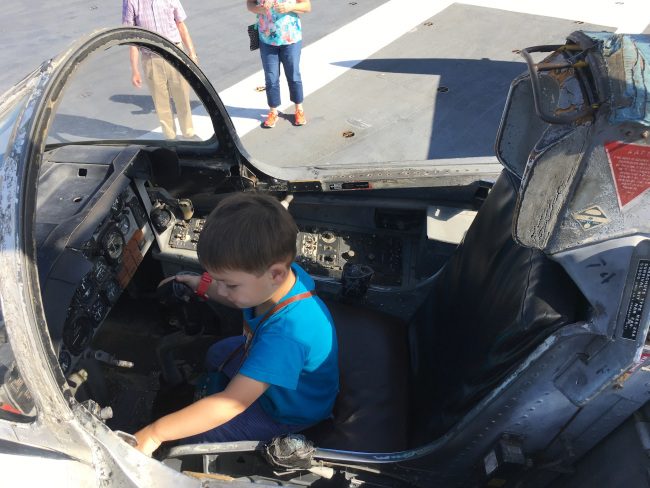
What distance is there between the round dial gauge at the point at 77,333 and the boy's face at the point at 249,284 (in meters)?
0.60

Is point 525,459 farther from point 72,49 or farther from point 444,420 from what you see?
point 72,49

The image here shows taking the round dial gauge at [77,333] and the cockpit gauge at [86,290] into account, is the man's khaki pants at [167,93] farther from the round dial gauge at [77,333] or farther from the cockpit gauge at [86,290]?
the round dial gauge at [77,333]

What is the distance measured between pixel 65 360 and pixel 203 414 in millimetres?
555

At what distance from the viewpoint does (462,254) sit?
5.23 feet

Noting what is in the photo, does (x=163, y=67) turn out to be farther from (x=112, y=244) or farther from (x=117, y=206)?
(x=112, y=244)

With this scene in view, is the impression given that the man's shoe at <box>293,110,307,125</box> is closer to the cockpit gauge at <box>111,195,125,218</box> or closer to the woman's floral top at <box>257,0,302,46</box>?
the woman's floral top at <box>257,0,302,46</box>

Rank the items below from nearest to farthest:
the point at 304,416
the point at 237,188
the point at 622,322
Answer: the point at 622,322 < the point at 304,416 < the point at 237,188

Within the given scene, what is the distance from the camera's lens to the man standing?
9.25 feet

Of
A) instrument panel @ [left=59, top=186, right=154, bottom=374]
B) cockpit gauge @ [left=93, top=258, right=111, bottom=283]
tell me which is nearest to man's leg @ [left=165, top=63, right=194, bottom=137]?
instrument panel @ [left=59, top=186, right=154, bottom=374]

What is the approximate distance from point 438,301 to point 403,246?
0.83m

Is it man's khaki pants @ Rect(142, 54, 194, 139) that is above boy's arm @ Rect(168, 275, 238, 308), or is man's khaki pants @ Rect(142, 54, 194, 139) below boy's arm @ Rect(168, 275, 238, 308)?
above

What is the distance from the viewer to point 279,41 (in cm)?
392

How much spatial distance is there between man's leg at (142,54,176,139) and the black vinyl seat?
1763 millimetres

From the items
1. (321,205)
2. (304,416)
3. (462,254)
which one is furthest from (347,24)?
(304,416)
